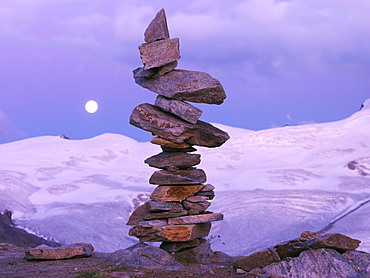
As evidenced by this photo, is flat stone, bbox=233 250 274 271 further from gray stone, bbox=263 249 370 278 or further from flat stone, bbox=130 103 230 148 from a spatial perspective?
flat stone, bbox=130 103 230 148

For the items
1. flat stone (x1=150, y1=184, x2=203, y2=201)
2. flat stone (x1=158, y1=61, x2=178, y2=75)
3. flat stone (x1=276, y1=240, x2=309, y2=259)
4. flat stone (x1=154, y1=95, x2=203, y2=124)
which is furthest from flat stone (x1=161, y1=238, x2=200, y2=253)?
flat stone (x1=158, y1=61, x2=178, y2=75)

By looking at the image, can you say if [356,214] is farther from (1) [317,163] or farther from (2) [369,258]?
(2) [369,258]

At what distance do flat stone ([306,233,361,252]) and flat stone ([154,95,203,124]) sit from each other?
6632mm

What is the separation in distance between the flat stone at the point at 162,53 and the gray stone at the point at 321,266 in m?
8.76

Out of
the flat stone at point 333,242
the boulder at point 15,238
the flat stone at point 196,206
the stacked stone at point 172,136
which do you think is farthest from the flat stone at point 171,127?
the boulder at point 15,238

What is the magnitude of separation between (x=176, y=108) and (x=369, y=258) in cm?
859

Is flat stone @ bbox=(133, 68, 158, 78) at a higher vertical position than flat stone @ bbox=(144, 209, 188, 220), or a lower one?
higher

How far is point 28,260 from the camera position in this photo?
17391mm

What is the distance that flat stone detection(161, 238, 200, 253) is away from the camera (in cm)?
1908

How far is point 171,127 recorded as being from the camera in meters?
18.6

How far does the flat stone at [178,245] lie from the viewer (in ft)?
62.6

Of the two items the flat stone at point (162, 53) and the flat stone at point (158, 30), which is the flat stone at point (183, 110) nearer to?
the flat stone at point (162, 53)

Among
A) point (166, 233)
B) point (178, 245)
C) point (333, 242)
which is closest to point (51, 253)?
point (166, 233)

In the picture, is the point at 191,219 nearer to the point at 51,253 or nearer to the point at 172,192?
the point at 172,192
